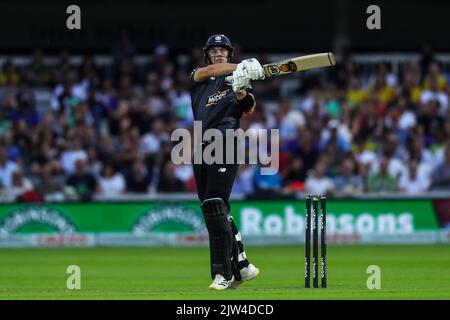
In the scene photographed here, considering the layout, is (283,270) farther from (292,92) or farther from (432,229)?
(292,92)

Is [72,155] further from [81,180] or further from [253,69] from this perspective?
[253,69]

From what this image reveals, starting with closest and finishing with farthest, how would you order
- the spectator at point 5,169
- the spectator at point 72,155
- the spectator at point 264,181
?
the spectator at point 264,181 < the spectator at point 5,169 < the spectator at point 72,155

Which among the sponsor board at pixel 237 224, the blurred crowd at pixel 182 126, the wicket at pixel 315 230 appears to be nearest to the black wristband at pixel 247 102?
the wicket at pixel 315 230

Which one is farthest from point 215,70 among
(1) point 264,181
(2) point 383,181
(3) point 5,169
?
(3) point 5,169

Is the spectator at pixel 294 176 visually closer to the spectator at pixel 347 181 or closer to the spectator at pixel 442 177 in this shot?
the spectator at pixel 347 181

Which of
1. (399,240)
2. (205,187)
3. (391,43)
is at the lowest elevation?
(399,240)

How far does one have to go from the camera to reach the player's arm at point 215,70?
32.8 ft

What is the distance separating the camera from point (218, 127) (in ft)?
33.4

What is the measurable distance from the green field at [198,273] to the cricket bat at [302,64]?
Answer: 177 centimetres

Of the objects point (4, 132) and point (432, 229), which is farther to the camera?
point (4, 132)

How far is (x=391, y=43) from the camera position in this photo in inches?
955

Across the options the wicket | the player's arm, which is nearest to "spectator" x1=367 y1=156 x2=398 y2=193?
the wicket
